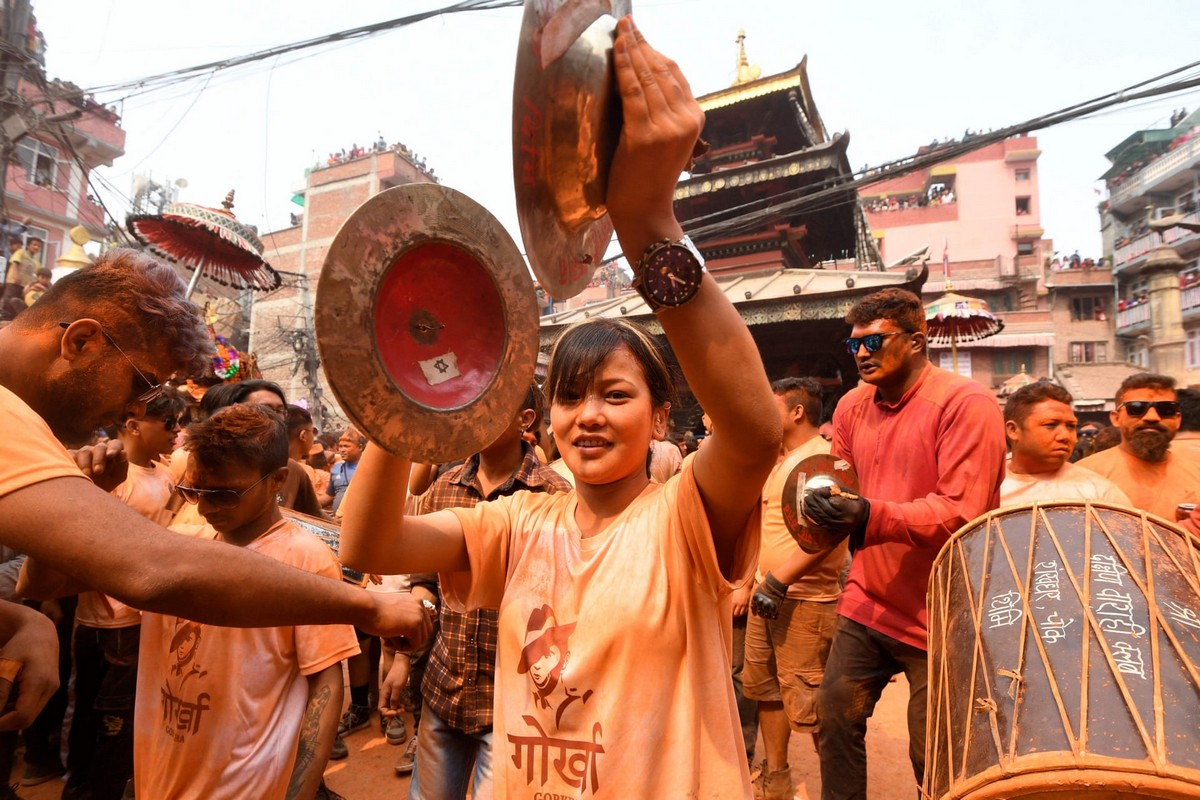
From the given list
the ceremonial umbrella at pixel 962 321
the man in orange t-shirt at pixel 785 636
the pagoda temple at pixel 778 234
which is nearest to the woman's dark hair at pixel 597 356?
the man in orange t-shirt at pixel 785 636

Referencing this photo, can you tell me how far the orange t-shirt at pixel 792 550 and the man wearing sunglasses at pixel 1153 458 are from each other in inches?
76.3

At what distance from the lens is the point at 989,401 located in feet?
9.53

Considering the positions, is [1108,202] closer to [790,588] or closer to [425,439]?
[790,588]

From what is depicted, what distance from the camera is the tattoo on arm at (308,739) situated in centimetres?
225

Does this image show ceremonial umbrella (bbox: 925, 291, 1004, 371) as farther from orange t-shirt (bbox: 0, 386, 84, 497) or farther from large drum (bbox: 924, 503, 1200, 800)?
orange t-shirt (bbox: 0, 386, 84, 497)

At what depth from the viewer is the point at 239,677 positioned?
7.18ft

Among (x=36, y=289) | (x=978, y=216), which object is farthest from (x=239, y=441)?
(x=978, y=216)

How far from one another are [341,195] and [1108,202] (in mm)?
50797

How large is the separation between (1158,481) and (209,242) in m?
9.17

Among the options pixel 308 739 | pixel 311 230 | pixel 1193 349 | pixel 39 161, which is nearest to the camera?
pixel 308 739

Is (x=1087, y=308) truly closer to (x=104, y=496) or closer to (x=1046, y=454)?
(x=1046, y=454)

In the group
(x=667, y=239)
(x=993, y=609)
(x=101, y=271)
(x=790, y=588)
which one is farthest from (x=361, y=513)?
(x=790, y=588)

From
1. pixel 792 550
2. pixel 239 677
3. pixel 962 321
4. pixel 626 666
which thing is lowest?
pixel 239 677

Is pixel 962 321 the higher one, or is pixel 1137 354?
pixel 1137 354
